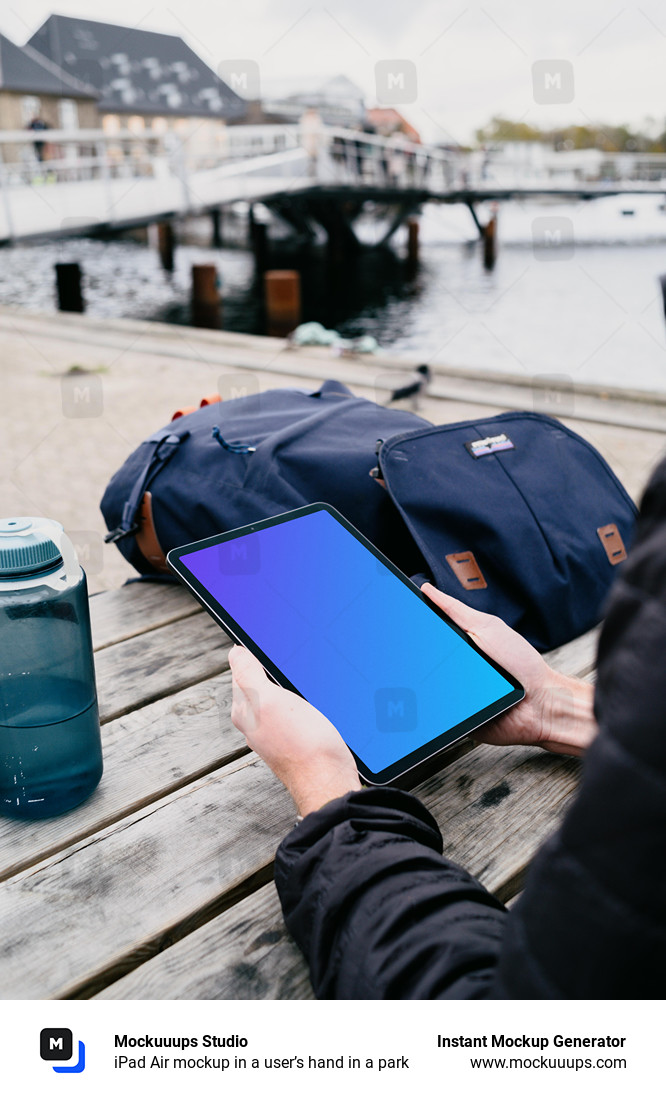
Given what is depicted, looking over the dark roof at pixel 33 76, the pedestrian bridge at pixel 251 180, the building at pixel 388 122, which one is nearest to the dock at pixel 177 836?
the pedestrian bridge at pixel 251 180


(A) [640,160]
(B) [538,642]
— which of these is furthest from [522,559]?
(A) [640,160]

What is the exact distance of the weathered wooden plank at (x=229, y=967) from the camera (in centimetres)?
81

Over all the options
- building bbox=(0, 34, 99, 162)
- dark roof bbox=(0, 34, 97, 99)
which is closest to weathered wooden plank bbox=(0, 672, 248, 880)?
building bbox=(0, 34, 99, 162)

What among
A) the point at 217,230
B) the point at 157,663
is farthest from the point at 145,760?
the point at 217,230

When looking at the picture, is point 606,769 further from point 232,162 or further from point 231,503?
point 232,162

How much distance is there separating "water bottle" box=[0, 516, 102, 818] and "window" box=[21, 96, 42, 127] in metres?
39.6

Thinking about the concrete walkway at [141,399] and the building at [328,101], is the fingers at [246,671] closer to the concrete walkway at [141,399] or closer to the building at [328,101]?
the concrete walkway at [141,399]

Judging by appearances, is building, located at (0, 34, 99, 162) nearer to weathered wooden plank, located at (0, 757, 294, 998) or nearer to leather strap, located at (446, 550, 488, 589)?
leather strap, located at (446, 550, 488, 589)

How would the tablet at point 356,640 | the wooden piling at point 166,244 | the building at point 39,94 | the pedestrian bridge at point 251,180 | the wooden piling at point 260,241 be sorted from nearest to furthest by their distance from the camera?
the tablet at point 356,640 → the pedestrian bridge at point 251,180 → the wooden piling at point 166,244 → the wooden piling at point 260,241 → the building at point 39,94

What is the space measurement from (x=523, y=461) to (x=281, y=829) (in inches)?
35.2

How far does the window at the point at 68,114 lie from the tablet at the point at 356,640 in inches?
1615

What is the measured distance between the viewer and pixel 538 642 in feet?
4.96

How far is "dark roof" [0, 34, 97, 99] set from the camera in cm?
3334
